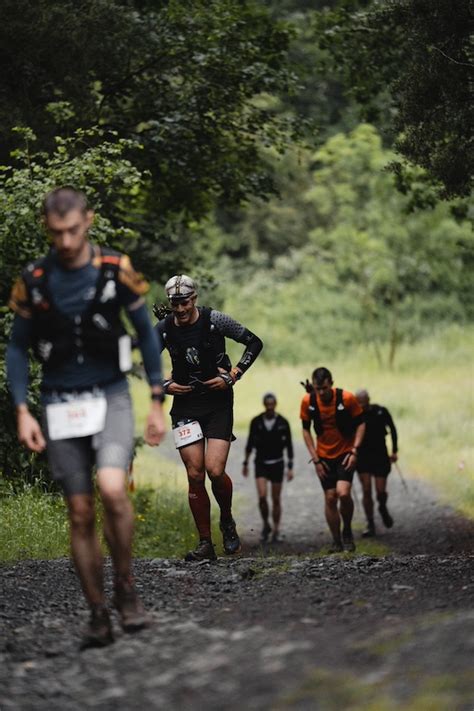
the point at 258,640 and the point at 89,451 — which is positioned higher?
the point at 89,451

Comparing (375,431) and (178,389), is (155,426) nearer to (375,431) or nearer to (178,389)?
(178,389)

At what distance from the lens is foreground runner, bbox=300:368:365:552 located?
45.4 feet

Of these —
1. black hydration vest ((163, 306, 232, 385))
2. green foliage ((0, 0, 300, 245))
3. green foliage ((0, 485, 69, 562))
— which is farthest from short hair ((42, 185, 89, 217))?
green foliage ((0, 0, 300, 245))

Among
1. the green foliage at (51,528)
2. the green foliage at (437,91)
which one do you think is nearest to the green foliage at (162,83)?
the green foliage at (437,91)

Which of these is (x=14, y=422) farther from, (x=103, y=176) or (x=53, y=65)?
(x=53, y=65)

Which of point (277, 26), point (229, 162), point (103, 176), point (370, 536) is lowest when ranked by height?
point (370, 536)

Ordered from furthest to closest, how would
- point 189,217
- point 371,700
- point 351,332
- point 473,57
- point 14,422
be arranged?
1. point 351,332
2. point 189,217
3. point 14,422
4. point 473,57
5. point 371,700

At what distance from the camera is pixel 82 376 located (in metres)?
6.35

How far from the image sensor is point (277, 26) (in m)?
19.2

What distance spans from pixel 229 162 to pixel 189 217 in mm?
1917

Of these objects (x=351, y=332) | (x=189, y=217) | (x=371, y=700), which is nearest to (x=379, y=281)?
(x=351, y=332)

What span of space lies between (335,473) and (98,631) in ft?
27.0

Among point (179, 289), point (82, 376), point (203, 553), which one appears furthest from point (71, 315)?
point (203, 553)

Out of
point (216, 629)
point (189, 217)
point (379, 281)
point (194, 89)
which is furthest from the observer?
point (379, 281)
